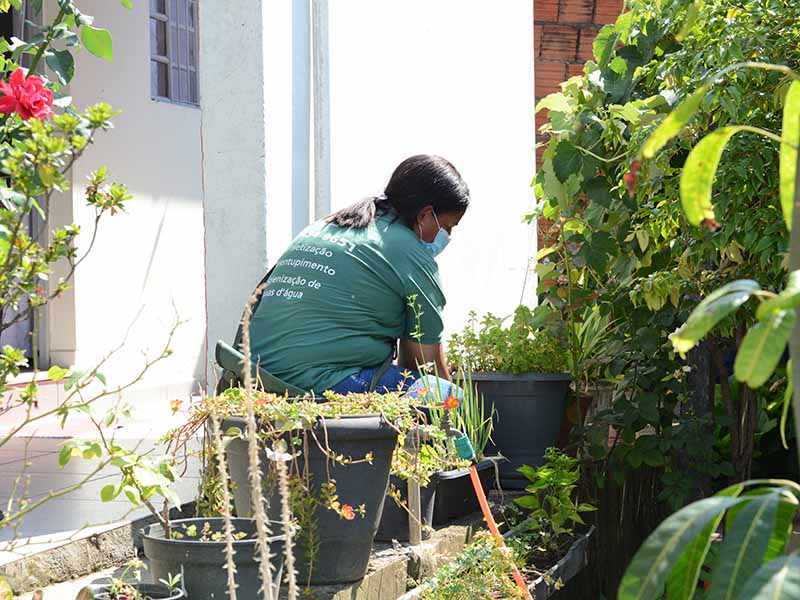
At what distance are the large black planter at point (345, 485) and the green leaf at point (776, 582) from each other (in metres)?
1.78

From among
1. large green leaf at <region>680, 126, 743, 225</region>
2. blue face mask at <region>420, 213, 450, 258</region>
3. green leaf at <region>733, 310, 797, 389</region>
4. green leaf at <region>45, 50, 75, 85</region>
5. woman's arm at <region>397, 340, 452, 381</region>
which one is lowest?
woman's arm at <region>397, 340, 452, 381</region>

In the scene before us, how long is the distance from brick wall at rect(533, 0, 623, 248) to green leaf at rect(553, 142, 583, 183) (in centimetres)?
226

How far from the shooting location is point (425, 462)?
3.10m

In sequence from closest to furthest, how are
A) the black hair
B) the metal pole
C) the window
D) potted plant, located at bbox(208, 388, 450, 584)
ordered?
potted plant, located at bbox(208, 388, 450, 584)
the black hair
the metal pole
the window

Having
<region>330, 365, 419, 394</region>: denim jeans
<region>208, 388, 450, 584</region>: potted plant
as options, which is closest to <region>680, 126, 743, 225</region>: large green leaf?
<region>208, 388, 450, 584</region>: potted plant

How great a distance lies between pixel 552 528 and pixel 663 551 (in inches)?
103

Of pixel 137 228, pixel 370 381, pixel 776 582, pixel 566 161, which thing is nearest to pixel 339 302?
pixel 370 381

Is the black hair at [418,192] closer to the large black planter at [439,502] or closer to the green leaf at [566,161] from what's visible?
the green leaf at [566,161]

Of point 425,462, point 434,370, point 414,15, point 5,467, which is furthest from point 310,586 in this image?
point 414,15

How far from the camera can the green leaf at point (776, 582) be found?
747mm

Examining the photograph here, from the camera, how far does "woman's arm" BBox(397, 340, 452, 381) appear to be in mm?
3469

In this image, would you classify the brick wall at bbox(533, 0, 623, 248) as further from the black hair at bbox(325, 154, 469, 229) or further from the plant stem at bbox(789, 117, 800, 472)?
the plant stem at bbox(789, 117, 800, 472)

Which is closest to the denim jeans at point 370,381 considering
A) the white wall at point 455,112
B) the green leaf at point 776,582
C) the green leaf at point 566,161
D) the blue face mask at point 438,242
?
the blue face mask at point 438,242

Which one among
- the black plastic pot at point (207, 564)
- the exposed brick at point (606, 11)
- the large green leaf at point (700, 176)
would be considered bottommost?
the black plastic pot at point (207, 564)
